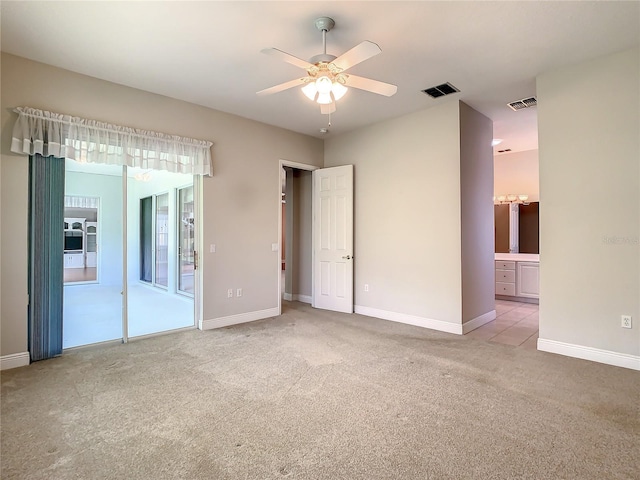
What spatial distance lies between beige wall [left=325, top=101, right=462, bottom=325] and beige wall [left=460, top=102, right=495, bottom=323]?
5.7 inches

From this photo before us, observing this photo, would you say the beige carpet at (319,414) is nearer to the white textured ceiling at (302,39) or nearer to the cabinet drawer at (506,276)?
the white textured ceiling at (302,39)

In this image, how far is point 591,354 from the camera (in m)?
3.30

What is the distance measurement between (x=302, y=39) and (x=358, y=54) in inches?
34.4

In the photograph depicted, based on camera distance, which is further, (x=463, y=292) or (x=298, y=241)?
(x=298, y=241)

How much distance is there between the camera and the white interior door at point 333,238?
541 cm

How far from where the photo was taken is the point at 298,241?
651 centimetres

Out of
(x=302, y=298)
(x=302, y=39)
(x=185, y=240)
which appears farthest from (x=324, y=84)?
(x=302, y=298)

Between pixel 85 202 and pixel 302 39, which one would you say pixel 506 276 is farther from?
pixel 85 202

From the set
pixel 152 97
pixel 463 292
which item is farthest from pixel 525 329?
pixel 152 97

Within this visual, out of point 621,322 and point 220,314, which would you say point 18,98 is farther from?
point 621,322

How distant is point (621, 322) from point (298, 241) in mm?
4737

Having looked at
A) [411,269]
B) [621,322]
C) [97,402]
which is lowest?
[97,402]

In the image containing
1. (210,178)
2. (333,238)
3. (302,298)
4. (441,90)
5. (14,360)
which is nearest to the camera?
(14,360)

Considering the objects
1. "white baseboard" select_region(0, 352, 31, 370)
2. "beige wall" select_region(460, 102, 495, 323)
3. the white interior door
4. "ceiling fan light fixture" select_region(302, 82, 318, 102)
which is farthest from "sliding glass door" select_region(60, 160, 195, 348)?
"beige wall" select_region(460, 102, 495, 323)
